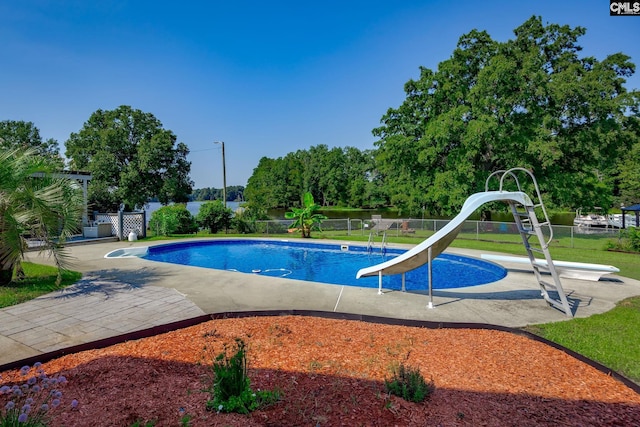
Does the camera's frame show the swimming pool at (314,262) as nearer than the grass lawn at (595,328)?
No

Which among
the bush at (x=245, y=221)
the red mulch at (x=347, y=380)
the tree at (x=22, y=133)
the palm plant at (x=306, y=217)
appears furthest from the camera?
the tree at (x=22, y=133)

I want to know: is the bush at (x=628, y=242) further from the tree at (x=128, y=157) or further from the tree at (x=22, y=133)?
the tree at (x=22, y=133)

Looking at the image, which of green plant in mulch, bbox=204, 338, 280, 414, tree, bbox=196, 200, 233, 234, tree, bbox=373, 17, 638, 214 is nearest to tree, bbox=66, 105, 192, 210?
tree, bbox=196, 200, 233, 234

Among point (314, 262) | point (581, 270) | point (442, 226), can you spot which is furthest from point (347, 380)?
point (442, 226)

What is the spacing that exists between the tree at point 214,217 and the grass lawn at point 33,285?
9810 mm

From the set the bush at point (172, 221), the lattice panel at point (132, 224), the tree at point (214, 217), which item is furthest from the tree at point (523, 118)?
A: the lattice panel at point (132, 224)

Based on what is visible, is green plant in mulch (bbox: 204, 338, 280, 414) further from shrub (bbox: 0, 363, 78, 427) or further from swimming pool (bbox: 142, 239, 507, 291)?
swimming pool (bbox: 142, 239, 507, 291)

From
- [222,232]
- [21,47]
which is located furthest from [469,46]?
[21,47]

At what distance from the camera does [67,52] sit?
13039 millimetres

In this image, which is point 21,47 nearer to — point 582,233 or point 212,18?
point 212,18

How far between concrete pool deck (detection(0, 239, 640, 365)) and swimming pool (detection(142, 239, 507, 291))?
69.8 inches

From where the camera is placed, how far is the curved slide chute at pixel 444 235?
Result: 552cm

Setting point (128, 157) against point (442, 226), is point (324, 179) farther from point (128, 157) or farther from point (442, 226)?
point (442, 226)

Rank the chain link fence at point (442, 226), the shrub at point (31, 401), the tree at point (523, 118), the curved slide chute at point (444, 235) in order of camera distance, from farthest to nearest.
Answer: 1. the tree at point (523, 118)
2. the chain link fence at point (442, 226)
3. the curved slide chute at point (444, 235)
4. the shrub at point (31, 401)
